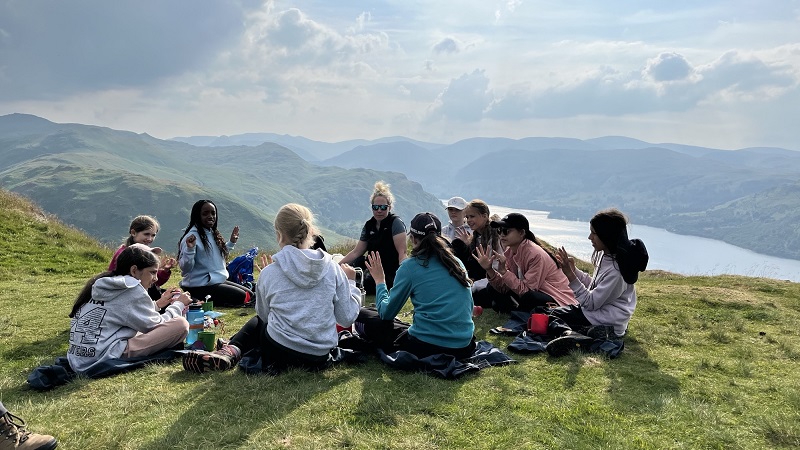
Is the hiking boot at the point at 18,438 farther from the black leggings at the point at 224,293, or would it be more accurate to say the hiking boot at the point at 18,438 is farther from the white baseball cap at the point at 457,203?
the white baseball cap at the point at 457,203

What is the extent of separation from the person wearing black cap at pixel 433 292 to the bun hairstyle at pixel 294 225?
3.43 feet

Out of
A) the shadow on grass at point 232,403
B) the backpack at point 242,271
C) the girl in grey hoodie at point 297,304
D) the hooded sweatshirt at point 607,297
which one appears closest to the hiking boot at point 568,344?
the hooded sweatshirt at point 607,297

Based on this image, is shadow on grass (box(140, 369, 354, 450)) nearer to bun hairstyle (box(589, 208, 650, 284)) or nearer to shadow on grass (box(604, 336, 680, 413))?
shadow on grass (box(604, 336, 680, 413))

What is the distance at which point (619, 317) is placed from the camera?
26.5ft

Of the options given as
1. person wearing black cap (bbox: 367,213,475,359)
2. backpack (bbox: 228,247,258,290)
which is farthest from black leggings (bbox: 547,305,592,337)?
backpack (bbox: 228,247,258,290)

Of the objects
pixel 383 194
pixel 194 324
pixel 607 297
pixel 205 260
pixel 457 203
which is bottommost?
pixel 194 324

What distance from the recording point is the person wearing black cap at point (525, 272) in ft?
30.7

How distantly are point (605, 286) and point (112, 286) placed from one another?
23.8 ft

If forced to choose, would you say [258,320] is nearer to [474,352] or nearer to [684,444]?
[474,352]

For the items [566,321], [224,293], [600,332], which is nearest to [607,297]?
[600,332]

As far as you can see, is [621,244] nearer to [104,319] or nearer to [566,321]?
[566,321]

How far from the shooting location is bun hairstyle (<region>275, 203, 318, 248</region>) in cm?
616

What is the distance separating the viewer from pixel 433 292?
6.59 meters

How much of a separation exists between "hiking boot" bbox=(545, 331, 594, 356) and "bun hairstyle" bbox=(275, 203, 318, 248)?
3.99m
